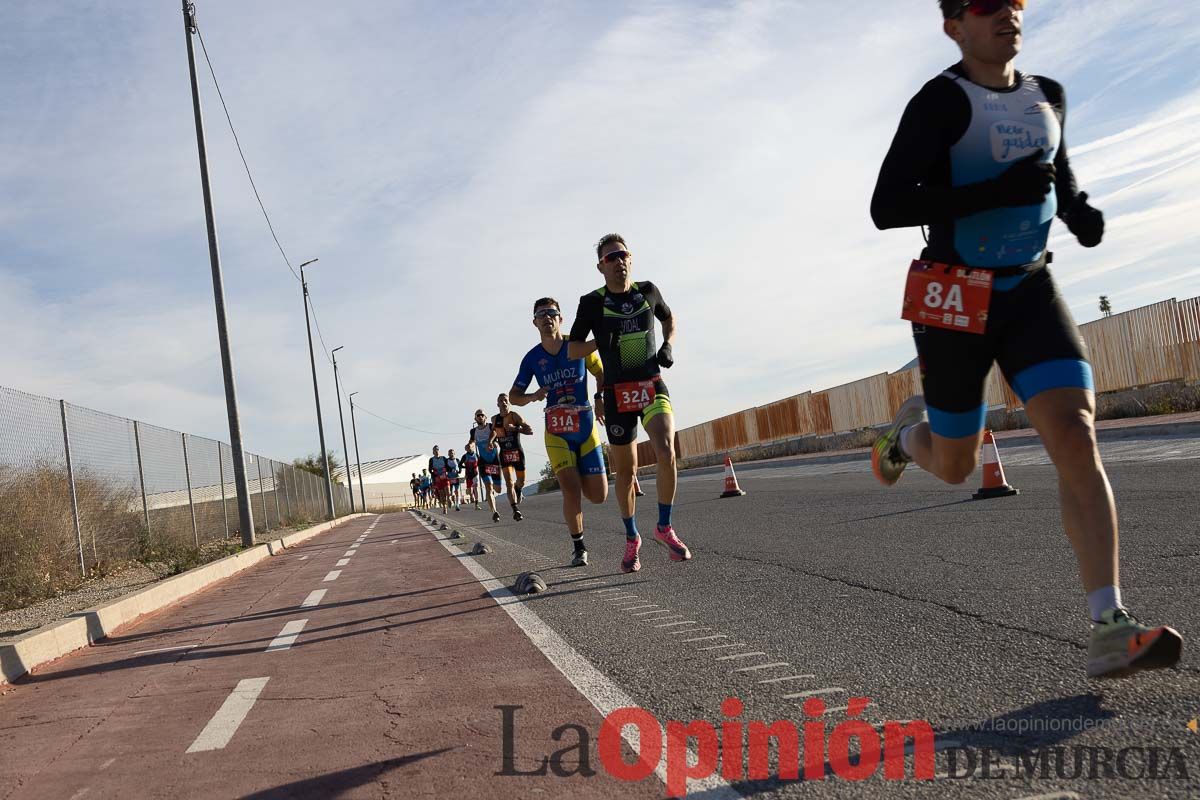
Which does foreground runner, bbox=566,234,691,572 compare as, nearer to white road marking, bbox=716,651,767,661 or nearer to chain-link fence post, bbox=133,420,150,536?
white road marking, bbox=716,651,767,661

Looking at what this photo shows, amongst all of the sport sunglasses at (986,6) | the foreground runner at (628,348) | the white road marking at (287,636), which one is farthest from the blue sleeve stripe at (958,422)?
the white road marking at (287,636)

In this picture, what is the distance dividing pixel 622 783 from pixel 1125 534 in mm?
4628

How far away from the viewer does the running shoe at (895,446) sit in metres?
4.02

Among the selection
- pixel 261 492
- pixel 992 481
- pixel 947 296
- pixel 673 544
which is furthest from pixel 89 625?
pixel 261 492

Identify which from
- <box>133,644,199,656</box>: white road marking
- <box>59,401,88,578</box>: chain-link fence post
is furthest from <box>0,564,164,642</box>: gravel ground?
<box>133,644,199,656</box>: white road marking

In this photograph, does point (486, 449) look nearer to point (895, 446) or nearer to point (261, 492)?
point (261, 492)

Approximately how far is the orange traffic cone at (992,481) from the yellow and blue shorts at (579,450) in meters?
3.98

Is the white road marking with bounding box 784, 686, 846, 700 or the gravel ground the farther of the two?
the gravel ground

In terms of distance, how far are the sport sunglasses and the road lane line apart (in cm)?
636

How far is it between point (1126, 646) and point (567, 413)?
222 inches

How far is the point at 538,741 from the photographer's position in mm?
3174

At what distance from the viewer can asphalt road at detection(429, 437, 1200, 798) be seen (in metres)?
2.56

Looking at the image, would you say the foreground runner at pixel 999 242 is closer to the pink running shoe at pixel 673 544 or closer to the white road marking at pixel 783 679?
the white road marking at pixel 783 679

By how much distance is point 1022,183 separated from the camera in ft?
9.89
